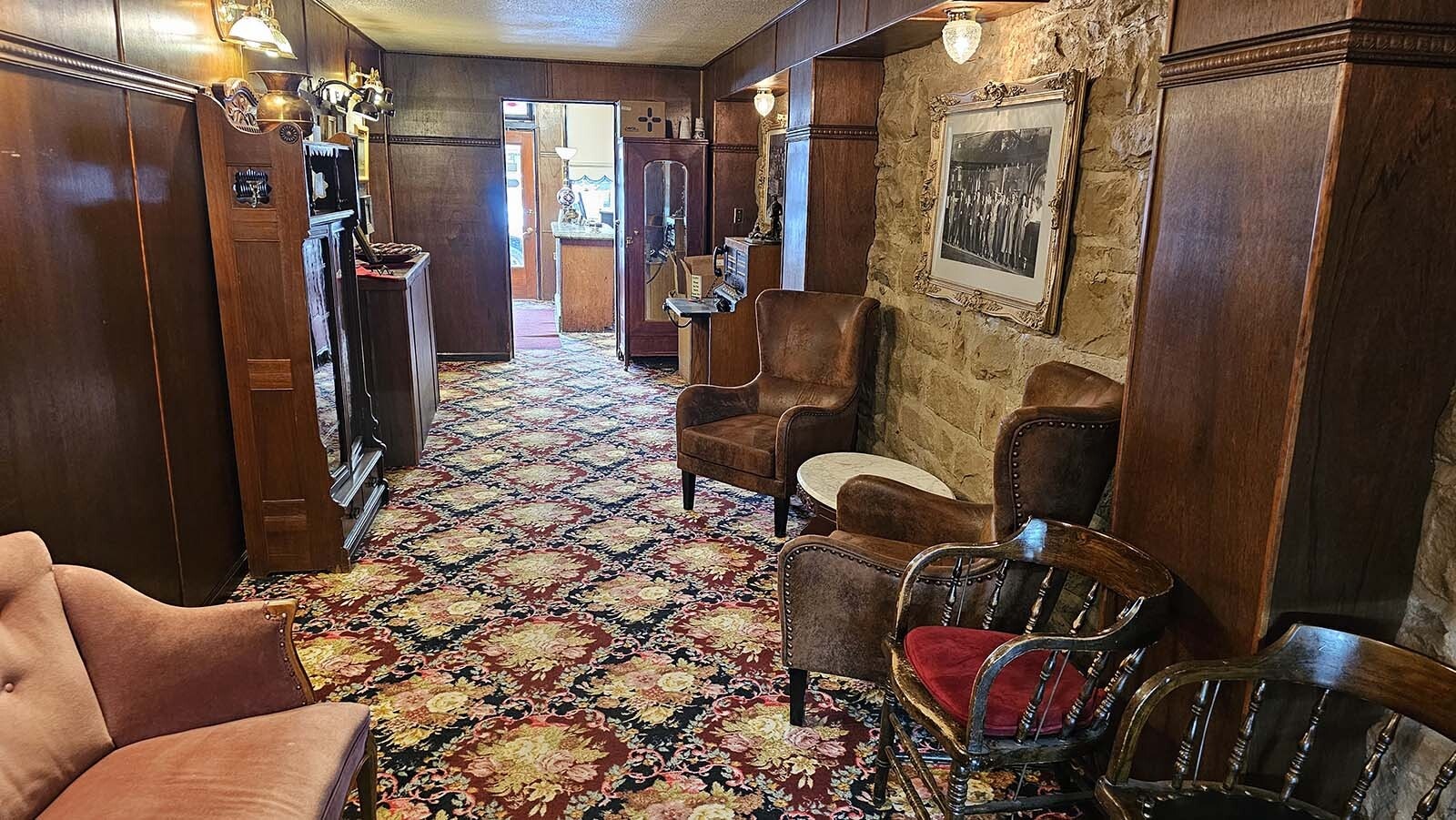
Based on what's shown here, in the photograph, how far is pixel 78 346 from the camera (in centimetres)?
247

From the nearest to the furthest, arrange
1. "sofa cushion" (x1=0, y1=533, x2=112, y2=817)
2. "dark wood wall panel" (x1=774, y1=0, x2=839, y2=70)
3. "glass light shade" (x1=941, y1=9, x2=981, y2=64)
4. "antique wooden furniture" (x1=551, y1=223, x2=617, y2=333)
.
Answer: "sofa cushion" (x1=0, y1=533, x2=112, y2=817) → "glass light shade" (x1=941, y1=9, x2=981, y2=64) → "dark wood wall panel" (x1=774, y1=0, x2=839, y2=70) → "antique wooden furniture" (x1=551, y1=223, x2=617, y2=333)

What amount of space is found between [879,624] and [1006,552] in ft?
1.48

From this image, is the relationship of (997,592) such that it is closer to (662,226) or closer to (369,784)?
(369,784)

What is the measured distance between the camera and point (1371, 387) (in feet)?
5.23

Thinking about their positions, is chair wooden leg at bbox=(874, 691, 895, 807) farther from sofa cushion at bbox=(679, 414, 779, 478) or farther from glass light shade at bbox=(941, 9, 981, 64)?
glass light shade at bbox=(941, 9, 981, 64)

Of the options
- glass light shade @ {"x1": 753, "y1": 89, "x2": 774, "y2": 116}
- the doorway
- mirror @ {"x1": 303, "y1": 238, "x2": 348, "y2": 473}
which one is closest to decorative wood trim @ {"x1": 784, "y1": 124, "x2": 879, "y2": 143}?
glass light shade @ {"x1": 753, "y1": 89, "x2": 774, "y2": 116}

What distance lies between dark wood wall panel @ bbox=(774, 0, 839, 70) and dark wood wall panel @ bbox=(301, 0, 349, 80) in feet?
8.31

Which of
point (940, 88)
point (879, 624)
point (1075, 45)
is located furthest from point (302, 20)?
point (879, 624)

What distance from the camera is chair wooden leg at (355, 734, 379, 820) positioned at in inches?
77.8

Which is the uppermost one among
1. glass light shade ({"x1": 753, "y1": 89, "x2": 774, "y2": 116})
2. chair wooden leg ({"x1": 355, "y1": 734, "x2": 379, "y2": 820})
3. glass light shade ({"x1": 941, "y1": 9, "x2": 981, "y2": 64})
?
glass light shade ({"x1": 753, "y1": 89, "x2": 774, "y2": 116})

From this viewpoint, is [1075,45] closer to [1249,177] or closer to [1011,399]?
[1011,399]

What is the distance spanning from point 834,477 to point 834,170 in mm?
1812

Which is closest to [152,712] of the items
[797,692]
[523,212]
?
[797,692]

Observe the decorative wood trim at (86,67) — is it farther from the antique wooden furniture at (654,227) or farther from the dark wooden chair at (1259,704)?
the antique wooden furniture at (654,227)
